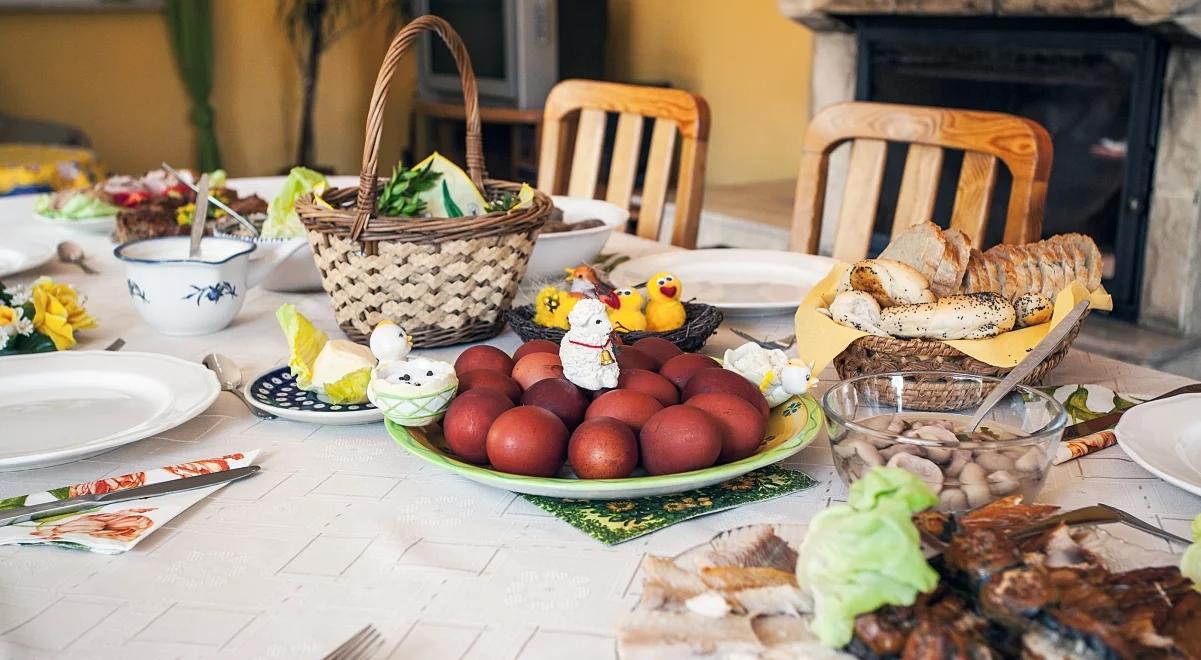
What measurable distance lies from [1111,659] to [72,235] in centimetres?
165

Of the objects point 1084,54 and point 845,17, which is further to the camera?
point 845,17

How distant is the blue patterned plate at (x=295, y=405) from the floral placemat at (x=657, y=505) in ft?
0.66

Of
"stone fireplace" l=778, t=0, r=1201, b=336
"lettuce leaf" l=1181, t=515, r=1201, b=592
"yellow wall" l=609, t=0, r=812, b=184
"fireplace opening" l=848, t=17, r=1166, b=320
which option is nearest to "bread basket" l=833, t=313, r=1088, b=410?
"lettuce leaf" l=1181, t=515, r=1201, b=592

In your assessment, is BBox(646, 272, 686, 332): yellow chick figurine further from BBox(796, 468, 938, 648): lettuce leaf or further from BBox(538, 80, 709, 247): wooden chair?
BBox(538, 80, 709, 247): wooden chair

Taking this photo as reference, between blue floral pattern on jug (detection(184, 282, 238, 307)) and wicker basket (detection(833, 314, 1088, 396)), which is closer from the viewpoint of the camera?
wicker basket (detection(833, 314, 1088, 396))

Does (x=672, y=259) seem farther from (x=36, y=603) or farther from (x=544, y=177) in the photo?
(x=36, y=603)

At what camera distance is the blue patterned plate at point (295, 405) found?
91cm

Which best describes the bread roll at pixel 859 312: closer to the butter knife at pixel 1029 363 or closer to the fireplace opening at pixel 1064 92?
the butter knife at pixel 1029 363

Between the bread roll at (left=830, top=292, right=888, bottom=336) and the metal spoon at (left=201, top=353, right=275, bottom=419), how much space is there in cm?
49

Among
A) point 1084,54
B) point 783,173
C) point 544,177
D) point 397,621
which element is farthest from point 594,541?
point 783,173

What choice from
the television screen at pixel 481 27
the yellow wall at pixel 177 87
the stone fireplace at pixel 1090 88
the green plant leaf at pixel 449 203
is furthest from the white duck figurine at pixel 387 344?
the yellow wall at pixel 177 87

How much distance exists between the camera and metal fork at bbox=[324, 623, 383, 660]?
0.59 metres

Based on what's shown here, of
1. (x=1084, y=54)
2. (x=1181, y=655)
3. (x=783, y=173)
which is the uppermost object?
(x=1084, y=54)

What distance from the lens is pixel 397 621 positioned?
2.07ft
